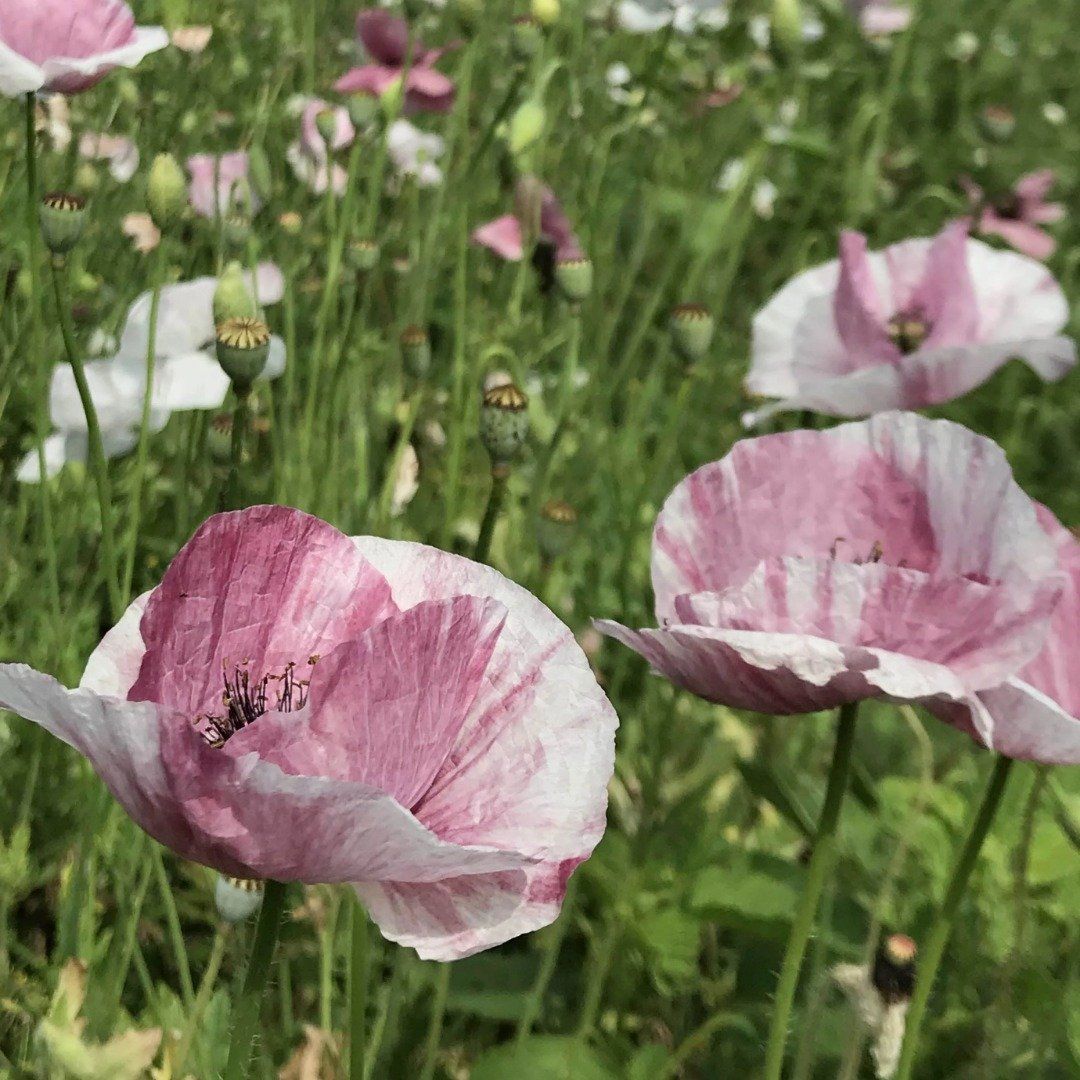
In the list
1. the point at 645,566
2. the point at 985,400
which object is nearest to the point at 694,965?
the point at 645,566

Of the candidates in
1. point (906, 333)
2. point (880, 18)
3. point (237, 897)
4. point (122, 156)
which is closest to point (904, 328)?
point (906, 333)

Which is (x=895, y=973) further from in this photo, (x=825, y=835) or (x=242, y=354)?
(x=242, y=354)

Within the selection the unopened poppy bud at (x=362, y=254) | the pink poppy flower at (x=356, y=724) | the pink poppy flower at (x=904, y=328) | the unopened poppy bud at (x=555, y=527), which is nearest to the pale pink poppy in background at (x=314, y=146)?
the unopened poppy bud at (x=362, y=254)

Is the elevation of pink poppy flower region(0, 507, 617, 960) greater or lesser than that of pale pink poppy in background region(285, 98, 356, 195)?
greater

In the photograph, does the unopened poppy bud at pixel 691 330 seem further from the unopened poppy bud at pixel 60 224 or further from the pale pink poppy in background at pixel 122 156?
the pale pink poppy in background at pixel 122 156

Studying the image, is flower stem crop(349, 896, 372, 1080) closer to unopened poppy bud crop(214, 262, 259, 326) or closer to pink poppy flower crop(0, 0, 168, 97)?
unopened poppy bud crop(214, 262, 259, 326)

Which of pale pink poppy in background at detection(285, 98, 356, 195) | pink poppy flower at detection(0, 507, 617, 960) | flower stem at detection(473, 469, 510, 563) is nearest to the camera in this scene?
pink poppy flower at detection(0, 507, 617, 960)

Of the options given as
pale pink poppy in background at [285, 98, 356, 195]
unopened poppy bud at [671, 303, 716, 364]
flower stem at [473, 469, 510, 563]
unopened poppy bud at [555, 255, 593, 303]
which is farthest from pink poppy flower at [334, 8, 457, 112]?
flower stem at [473, 469, 510, 563]
